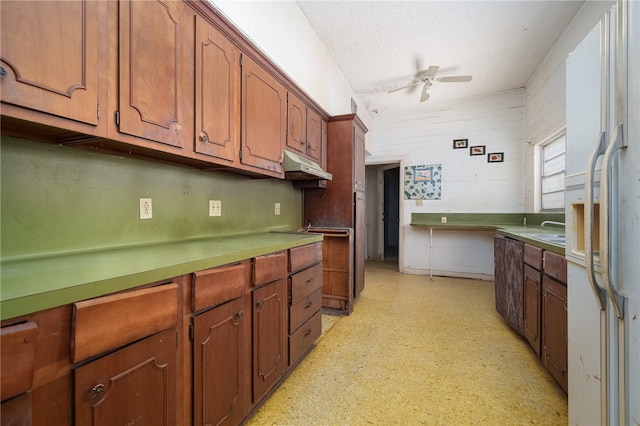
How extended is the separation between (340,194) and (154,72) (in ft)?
6.95

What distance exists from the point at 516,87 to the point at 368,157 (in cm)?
243

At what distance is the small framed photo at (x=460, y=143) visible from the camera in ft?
14.8

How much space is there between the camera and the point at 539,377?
1.85 metres

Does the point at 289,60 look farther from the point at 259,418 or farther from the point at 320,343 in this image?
the point at 259,418

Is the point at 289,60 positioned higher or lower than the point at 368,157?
higher

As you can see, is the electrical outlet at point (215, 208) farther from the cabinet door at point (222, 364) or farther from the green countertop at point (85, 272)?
the cabinet door at point (222, 364)

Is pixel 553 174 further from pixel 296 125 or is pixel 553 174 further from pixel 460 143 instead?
pixel 296 125

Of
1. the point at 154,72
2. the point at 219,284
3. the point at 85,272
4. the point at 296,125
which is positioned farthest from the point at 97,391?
the point at 296,125

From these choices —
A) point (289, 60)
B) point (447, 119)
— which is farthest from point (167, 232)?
point (447, 119)

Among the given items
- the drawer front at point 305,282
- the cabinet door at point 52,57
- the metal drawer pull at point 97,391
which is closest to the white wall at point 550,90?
the drawer front at point 305,282

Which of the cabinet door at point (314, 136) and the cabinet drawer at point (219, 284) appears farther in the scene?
the cabinet door at point (314, 136)

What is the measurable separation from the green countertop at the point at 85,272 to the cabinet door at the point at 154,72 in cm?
54

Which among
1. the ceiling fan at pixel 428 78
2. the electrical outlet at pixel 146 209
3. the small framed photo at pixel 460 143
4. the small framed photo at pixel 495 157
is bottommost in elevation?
the electrical outlet at pixel 146 209

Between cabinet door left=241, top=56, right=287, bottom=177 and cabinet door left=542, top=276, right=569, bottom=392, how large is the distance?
6.58 ft
